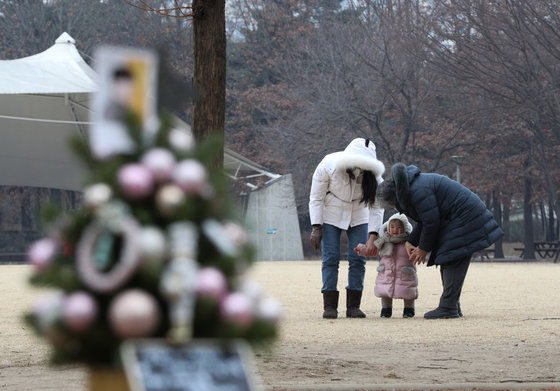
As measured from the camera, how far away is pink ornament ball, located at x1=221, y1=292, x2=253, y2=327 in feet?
7.44

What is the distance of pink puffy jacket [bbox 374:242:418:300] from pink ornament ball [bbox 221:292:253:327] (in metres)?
7.87

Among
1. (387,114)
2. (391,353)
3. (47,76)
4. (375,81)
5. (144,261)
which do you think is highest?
(375,81)

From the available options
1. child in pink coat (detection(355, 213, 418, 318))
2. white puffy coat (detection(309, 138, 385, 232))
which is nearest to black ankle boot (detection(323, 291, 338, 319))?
child in pink coat (detection(355, 213, 418, 318))

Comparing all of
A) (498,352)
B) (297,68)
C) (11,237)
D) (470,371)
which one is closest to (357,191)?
(498,352)

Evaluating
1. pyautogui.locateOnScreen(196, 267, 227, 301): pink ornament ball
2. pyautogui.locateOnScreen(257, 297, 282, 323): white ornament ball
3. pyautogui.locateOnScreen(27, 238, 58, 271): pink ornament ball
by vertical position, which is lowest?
pyautogui.locateOnScreen(257, 297, 282, 323): white ornament ball

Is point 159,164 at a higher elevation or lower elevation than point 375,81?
lower

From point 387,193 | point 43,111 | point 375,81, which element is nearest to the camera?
point 387,193

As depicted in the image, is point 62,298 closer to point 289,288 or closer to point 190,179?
point 190,179

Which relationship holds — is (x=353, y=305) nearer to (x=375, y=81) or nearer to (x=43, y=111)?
(x=43, y=111)

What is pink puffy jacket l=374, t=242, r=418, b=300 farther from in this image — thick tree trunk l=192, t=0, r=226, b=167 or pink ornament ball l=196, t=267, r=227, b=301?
pink ornament ball l=196, t=267, r=227, b=301

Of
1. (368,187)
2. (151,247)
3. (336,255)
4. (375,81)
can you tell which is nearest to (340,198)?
(368,187)

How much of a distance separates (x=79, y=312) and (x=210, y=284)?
0.93 ft

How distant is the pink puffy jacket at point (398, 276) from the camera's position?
33.1 ft

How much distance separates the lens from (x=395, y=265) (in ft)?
33.3
